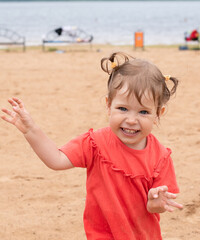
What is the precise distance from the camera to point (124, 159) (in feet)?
→ 7.77

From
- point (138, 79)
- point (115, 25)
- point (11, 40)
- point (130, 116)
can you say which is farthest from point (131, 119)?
point (115, 25)

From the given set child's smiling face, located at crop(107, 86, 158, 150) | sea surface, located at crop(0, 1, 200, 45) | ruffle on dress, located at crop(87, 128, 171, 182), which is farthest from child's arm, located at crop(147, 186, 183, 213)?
sea surface, located at crop(0, 1, 200, 45)

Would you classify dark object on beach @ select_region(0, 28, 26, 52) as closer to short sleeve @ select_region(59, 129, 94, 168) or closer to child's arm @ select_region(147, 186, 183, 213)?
short sleeve @ select_region(59, 129, 94, 168)

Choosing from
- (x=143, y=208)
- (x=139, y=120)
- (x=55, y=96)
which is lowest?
(x=55, y=96)

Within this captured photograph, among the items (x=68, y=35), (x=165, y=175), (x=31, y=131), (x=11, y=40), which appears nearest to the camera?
(x=31, y=131)

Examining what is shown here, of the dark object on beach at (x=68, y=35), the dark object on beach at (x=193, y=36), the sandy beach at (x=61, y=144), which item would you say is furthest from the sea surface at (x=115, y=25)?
the sandy beach at (x=61, y=144)

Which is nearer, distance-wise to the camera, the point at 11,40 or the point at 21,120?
the point at 21,120

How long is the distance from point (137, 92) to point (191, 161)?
3.18m

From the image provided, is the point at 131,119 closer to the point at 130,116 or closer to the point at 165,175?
the point at 130,116

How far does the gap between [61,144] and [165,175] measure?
142 inches

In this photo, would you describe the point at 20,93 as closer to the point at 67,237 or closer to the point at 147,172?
the point at 67,237

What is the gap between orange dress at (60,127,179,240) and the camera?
2346 mm

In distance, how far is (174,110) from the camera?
7.68 meters

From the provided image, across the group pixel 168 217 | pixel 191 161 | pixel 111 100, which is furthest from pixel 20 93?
pixel 111 100
